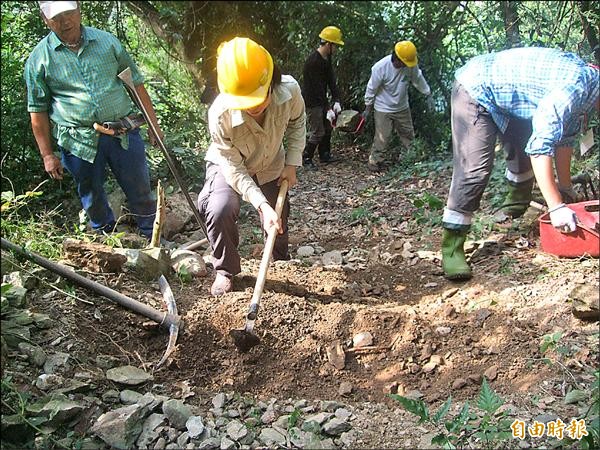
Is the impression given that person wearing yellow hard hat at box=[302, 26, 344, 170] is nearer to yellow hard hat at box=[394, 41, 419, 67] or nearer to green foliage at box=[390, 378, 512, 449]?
yellow hard hat at box=[394, 41, 419, 67]

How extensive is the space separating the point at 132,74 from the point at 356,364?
227cm

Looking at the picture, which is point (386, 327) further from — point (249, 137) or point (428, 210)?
point (428, 210)

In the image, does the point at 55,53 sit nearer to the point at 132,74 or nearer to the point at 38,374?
the point at 132,74

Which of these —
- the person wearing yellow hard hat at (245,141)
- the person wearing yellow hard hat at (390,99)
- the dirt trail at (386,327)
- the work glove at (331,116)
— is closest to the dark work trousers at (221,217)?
the person wearing yellow hard hat at (245,141)

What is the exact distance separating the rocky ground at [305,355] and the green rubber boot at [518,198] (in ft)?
1.35

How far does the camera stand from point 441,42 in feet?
23.7

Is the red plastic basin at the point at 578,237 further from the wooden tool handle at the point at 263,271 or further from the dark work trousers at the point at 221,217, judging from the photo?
the dark work trousers at the point at 221,217

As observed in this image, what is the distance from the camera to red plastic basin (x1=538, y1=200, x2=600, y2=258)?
3.36 m

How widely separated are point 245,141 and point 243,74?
0.49 metres

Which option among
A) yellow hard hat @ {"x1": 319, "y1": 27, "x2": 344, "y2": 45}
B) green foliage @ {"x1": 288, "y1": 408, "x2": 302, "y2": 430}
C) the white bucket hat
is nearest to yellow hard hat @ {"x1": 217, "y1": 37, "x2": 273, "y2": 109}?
the white bucket hat

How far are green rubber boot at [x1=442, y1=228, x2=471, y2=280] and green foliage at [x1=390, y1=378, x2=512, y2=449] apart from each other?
1.45m

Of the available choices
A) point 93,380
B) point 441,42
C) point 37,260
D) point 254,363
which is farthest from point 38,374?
point 441,42

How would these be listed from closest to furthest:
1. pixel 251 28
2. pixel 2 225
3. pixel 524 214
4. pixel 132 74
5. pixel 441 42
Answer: pixel 2 225
pixel 132 74
pixel 524 214
pixel 441 42
pixel 251 28

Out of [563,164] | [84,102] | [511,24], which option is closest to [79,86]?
[84,102]
